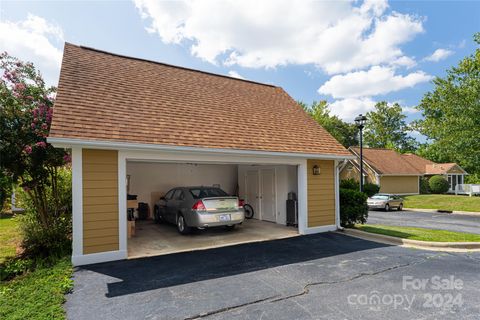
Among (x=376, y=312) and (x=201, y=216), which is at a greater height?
(x=201, y=216)

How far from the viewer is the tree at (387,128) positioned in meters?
53.2

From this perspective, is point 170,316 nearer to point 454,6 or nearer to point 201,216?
point 201,216

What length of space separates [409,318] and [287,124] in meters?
7.45

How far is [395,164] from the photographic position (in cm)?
2995

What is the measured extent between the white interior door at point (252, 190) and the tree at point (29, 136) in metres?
7.12

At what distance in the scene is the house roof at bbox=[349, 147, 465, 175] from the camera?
1107 inches

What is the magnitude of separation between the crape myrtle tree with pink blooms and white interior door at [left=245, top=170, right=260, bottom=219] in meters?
7.05

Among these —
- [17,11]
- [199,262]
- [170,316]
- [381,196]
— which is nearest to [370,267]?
[199,262]

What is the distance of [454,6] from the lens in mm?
10938

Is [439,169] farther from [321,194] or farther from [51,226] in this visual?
[51,226]

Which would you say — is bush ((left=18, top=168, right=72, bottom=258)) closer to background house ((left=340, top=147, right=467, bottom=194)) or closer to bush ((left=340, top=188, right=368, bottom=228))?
bush ((left=340, top=188, right=368, bottom=228))

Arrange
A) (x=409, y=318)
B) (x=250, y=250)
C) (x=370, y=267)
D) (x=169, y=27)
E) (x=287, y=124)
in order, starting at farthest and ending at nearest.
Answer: (x=287, y=124) < (x=169, y=27) < (x=250, y=250) < (x=370, y=267) < (x=409, y=318)

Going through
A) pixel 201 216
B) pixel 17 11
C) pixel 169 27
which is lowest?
pixel 201 216

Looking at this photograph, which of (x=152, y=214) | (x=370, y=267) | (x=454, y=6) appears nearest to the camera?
(x=370, y=267)
